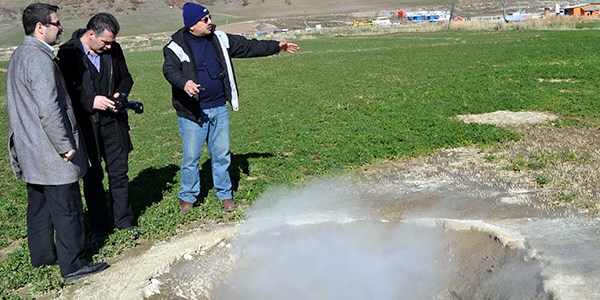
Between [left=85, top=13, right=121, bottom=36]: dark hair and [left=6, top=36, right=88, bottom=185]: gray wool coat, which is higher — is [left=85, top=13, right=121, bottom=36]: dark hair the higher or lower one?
the higher one

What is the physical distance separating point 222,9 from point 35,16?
5581 inches

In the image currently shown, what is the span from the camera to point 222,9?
14175cm

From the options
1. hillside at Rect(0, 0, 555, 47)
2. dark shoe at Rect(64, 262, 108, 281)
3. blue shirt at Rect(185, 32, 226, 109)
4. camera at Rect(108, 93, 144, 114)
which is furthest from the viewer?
hillside at Rect(0, 0, 555, 47)

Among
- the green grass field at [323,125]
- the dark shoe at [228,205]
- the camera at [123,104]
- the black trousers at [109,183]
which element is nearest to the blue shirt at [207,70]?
the camera at [123,104]

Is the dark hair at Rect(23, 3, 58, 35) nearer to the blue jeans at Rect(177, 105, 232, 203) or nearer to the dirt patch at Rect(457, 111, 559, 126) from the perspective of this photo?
the blue jeans at Rect(177, 105, 232, 203)

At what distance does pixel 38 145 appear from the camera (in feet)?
16.1

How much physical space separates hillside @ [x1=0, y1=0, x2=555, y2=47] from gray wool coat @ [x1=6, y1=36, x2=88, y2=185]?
98.3m

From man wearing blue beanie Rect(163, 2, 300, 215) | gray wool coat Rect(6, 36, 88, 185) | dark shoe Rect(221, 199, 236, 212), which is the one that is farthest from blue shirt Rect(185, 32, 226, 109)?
gray wool coat Rect(6, 36, 88, 185)

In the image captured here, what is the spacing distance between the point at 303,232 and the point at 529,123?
20.7 ft

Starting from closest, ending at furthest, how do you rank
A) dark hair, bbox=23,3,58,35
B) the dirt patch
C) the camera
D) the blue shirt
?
1. dark hair, bbox=23,3,58,35
2. the camera
3. the blue shirt
4. the dirt patch

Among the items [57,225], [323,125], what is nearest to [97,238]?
[57,225]

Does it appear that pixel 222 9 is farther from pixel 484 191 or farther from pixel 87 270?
pixel 87 270

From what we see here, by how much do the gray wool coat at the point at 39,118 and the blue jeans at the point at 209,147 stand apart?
1.58m

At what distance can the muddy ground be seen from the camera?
5.24 meters
